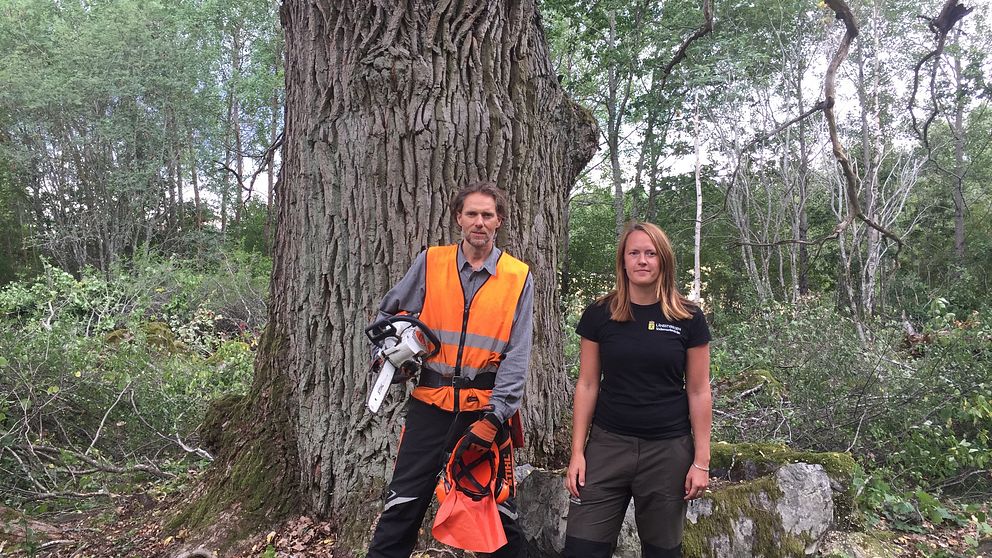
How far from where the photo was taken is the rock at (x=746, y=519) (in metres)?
2.80

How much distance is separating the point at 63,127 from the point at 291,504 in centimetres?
2272

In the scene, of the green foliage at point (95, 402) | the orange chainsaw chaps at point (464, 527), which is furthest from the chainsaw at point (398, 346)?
the green foliage at point (95, 402)

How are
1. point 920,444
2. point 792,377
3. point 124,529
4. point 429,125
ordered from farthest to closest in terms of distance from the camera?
point 792,377, point 920,444, point 124,529, point 429,125

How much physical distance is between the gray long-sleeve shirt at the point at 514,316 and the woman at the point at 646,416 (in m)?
0.29

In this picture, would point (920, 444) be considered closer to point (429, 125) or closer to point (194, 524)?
point (429, 125)

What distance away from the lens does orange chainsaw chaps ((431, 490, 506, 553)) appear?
2.30m

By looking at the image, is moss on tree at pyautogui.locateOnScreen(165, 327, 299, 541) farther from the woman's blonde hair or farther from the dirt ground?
the woman's blonde hair

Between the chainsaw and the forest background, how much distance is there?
459 centimetres

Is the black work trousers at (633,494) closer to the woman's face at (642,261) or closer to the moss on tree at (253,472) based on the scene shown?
the woman's face at (642,261)

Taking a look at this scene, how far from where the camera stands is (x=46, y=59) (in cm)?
2016

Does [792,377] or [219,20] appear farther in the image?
[219,20]

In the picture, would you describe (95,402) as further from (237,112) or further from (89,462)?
(237,112)

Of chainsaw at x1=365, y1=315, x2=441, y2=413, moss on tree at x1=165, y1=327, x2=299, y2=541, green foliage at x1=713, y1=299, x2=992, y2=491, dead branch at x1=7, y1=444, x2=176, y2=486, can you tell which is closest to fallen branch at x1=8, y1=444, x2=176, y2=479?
dead branch at x1=7, y1=444, x2=176, y2=486

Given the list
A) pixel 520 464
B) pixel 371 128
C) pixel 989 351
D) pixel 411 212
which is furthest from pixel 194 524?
pixel 989 351
